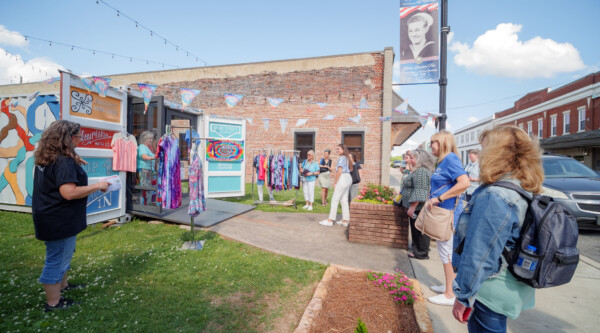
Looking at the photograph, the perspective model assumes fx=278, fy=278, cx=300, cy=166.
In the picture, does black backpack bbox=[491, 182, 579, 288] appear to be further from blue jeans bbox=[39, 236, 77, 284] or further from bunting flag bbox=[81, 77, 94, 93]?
bunting flag bbox=[81, 77, 94, 93]

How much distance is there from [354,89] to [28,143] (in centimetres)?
1180

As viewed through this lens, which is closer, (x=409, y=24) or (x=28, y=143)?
(x=28, y=143)

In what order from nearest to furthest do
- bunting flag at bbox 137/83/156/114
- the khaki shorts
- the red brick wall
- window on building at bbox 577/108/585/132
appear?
bunting flag at bbox 137/83/156/114 < the khaki shorts < the red brick wall < window on building at bbox 577/108/585/132

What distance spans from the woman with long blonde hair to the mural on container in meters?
8.17

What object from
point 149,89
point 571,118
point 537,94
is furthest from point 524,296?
point 537,94

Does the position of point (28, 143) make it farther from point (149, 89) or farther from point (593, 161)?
point (593, 161)

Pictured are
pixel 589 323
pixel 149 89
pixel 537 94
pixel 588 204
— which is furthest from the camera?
pixel 537 94

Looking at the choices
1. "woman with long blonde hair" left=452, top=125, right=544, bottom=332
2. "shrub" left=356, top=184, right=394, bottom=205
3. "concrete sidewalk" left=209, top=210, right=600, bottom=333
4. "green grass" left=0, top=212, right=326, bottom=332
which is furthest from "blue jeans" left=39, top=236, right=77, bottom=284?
"shrub" left=356, top=184, right=394, bottom=205

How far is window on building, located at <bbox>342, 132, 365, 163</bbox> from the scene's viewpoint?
528 inches

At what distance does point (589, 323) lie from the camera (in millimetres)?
2764

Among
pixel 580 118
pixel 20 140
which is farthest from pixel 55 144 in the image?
pixel 580 118

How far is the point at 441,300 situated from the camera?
3076 millimetres

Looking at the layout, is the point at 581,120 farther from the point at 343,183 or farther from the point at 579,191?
the point at 343,183

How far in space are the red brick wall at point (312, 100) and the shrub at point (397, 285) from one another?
9771 millimetres
